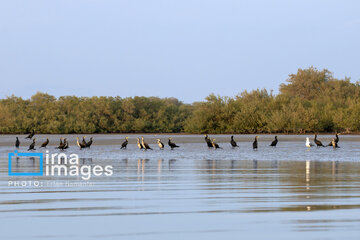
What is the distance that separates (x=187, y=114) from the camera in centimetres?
5869

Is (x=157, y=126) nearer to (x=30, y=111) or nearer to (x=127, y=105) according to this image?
(x=127, y=105)

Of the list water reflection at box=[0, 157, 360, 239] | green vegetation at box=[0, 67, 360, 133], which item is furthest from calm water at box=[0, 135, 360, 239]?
green vegetation at box=[0, 67, 360, 133]

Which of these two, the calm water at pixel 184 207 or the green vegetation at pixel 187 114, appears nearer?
the calm water at pixel 184 207

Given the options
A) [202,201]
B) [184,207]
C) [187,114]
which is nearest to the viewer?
[184,207]

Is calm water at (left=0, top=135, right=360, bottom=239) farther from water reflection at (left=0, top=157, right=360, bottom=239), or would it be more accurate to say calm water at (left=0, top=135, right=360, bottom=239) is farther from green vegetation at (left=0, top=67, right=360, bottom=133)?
green vegetation at (left=0, top=67, right=360, bottom=133)

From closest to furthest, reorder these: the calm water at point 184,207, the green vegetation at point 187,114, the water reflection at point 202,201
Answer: the calm water at point 184,207
the water reflection at point 202,201
the green vegetation at point 187,114

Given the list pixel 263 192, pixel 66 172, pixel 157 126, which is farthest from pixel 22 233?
pixel 157 126

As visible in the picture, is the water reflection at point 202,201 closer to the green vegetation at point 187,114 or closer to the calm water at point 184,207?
the calm water at point 184,207

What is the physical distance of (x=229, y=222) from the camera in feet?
22.6

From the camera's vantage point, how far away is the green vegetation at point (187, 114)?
49781mm

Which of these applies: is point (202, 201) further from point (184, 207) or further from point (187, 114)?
point (187, 114)


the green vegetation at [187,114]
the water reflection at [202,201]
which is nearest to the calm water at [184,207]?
the water reflection at [202,201]

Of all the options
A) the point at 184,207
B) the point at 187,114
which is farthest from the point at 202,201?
the point at 187,114

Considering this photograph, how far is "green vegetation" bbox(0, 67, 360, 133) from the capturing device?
4978 cm
